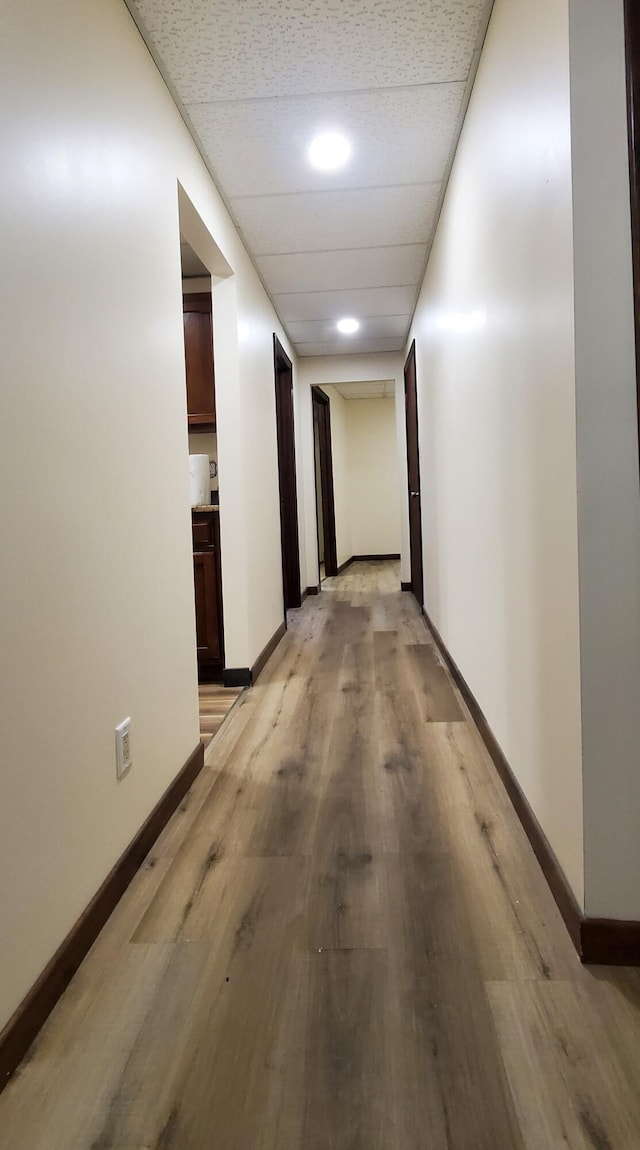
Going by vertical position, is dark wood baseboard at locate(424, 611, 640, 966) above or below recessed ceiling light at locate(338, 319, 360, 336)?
below

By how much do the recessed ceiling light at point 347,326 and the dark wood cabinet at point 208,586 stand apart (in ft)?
7.89

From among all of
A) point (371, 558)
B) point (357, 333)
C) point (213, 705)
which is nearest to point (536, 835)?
point (213, 705)

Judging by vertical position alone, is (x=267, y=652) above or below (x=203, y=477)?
below

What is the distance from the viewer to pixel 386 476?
30.7 ft

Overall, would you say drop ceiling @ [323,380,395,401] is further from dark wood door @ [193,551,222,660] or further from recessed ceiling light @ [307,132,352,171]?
recessed ceiling light @ [307,132,352,171]

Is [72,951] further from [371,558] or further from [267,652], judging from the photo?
[371,558]

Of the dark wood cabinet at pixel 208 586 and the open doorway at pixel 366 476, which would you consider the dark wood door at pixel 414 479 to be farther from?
the open doorway at pixel 366 476

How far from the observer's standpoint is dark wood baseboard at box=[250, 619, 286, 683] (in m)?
3.21

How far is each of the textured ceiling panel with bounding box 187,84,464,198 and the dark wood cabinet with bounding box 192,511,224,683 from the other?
4.65 ft

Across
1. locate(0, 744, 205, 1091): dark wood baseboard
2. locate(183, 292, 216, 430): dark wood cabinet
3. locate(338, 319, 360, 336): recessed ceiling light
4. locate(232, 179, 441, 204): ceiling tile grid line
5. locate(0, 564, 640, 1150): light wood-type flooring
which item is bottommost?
locate(0, 564, 640, 1150): light wood-type flooring

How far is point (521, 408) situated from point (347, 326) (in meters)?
3.78

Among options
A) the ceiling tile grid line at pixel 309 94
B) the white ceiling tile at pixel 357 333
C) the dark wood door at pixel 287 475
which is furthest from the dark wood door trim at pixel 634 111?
the white ceiling tile at pixel 357 333

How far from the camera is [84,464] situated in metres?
1.29

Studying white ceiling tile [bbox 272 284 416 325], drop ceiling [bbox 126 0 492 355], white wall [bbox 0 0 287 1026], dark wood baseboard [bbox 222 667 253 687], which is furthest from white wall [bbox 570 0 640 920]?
white ceiling tile [bbox 272 284 416 325]
